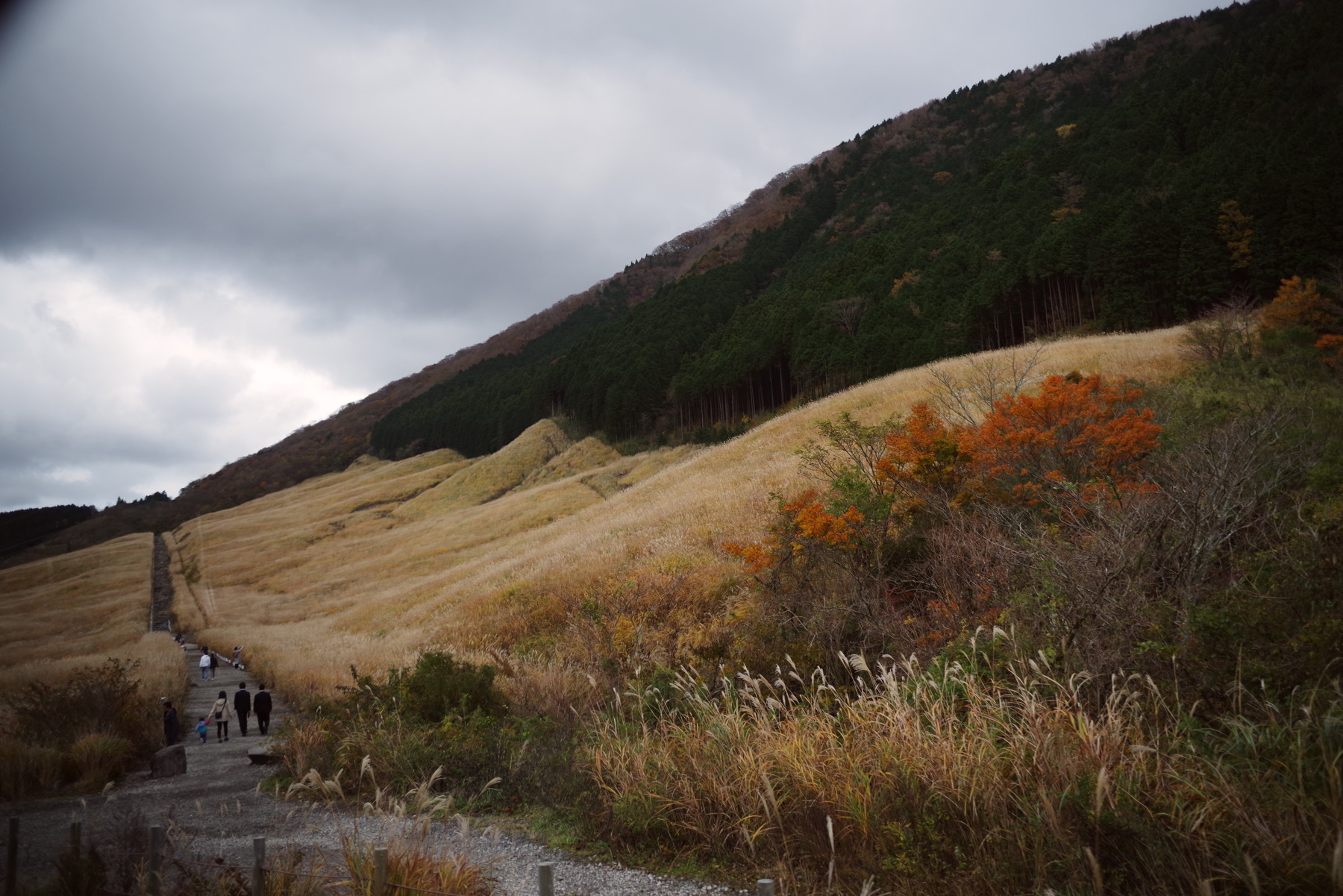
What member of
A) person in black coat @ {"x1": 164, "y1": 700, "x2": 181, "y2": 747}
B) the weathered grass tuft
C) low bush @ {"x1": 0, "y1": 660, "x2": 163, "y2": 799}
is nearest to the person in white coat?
low bush @ {"x1": 0, "y1": 660, "x2": 163, "y2": 799}

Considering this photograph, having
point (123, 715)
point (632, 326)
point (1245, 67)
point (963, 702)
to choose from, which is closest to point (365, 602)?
point (123, 715)

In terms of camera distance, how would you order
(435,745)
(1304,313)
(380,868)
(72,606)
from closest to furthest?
(380,868) → (435,745) → (1304,313) → (72,606)

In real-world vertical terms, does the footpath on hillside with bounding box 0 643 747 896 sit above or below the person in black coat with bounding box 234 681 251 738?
above

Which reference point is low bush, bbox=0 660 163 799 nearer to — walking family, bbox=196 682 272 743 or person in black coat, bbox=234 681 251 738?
walking family, bbox=196 682 272 743

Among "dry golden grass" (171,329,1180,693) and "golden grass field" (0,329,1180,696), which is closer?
"golden grass field" (0,329,1180,696)

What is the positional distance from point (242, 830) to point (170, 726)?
8761 millimetres

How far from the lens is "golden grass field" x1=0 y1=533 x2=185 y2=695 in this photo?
17984mm

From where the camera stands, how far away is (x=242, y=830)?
8.51m

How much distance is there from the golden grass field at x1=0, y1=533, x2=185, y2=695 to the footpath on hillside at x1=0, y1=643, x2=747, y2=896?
20.7 ft

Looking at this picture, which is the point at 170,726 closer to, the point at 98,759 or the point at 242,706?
the point at 98,759

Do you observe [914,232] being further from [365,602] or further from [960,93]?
[960,93]

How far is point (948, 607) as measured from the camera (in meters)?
9.70

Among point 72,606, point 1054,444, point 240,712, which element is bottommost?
point 240,712

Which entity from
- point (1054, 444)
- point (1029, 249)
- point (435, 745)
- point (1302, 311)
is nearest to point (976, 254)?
point (1029, 249)
